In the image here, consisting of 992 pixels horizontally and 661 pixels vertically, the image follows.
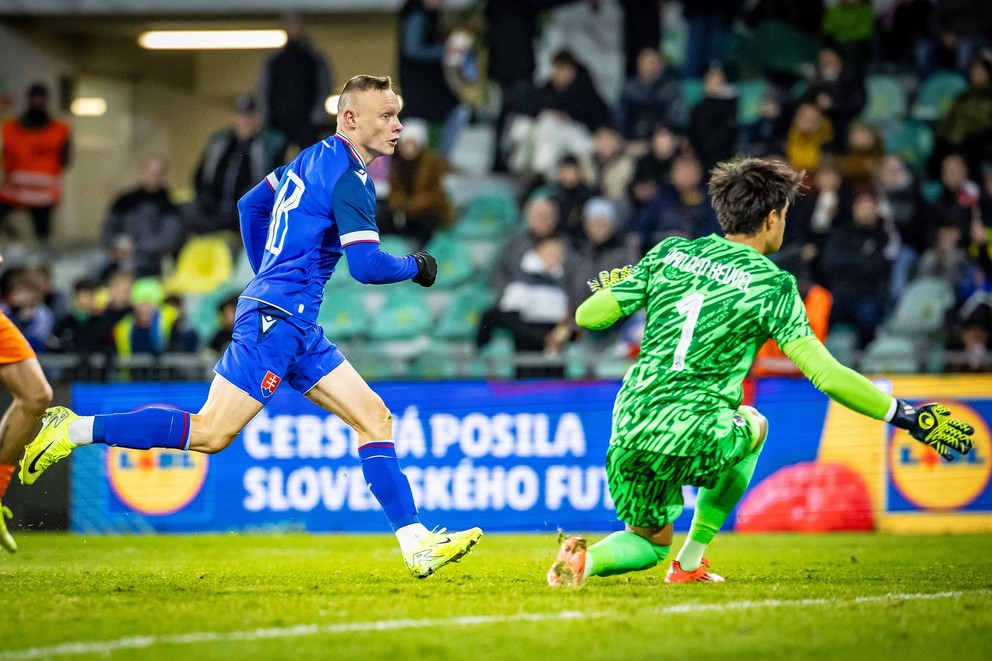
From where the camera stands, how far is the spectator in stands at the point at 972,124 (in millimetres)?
16141

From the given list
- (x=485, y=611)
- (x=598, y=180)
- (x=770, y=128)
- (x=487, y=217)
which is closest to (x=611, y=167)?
(x=598, y=180)

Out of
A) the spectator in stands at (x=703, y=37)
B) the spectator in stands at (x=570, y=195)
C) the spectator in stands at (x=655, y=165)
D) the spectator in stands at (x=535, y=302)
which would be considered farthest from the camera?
the spectator in stands at (x=703, y=37)

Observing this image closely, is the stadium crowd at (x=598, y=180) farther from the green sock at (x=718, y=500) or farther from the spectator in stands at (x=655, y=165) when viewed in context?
the green sock at (x=718, y=500)

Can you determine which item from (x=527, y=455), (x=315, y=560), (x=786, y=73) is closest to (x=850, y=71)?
(x=786, y=73)

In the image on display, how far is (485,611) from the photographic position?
Answer: 5.86 meters

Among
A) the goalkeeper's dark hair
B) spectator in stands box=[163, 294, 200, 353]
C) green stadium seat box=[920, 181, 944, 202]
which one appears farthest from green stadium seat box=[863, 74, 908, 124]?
the goalkeeper's dark hair

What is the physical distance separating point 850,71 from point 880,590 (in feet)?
37.9

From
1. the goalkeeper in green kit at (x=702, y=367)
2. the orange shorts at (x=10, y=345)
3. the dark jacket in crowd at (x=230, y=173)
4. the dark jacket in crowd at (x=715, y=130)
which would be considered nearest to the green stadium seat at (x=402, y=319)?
the dark jacket in crowd at (x=230, y=173)

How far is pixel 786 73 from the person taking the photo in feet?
57.4

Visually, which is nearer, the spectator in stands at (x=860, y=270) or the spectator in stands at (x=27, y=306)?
the spectator in stands at (x=860, y=270)

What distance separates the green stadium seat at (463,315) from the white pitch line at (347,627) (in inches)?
362

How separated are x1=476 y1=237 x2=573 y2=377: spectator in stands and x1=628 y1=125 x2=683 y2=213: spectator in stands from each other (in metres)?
1.33

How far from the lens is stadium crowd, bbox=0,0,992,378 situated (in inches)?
570

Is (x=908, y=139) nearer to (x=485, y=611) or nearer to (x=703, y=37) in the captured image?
(x=703, y=37)
